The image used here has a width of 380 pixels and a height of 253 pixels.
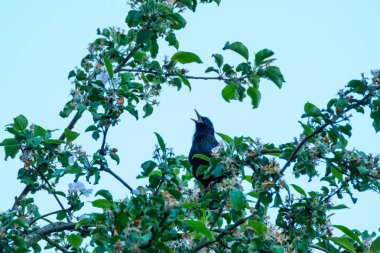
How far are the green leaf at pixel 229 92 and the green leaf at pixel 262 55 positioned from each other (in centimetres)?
36

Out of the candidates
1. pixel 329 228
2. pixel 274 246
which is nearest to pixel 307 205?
pixel 329 228

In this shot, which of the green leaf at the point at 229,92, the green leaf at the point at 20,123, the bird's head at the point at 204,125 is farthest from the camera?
the bird's head at the point at 204,125

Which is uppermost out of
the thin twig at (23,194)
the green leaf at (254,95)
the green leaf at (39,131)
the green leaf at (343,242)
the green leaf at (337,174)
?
the green leaf at (254,95)

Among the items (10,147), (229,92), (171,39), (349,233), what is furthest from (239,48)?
(10,147)

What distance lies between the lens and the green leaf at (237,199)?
14.0 ft

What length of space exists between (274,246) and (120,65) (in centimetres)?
241

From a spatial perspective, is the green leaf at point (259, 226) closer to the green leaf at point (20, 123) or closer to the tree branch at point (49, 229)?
the tree branch at point (49, 229)

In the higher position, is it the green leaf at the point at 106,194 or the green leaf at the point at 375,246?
the green leaf at the point at 106,194

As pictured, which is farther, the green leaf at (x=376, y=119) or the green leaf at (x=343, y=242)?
the green leaf at (x=343, y=242)

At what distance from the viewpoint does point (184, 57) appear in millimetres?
5883

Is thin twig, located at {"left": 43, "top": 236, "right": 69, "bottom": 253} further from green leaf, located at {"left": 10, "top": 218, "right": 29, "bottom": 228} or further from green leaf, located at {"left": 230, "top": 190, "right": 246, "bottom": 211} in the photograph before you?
green leaf, located at {"left": 230, "top": 190, "right": 246, "bottom": 211}

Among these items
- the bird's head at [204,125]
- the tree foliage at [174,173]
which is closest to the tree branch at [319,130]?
the tree foliage at [174,173]

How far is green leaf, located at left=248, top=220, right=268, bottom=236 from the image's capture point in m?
4.23

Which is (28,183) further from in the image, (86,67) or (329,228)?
(329,228)
